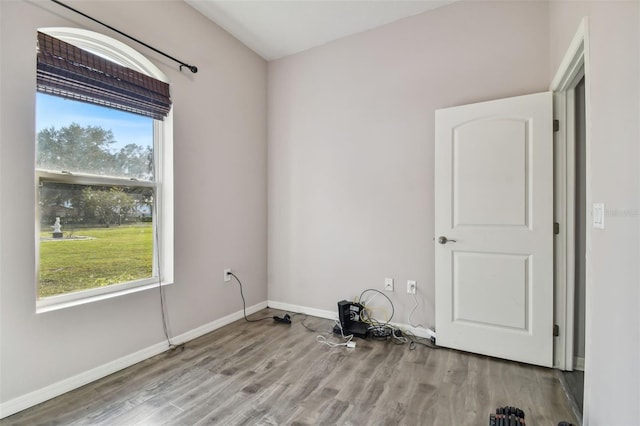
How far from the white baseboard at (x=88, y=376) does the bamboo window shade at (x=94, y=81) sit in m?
1.79

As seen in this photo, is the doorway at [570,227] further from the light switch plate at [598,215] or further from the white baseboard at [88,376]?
the white baseboard at [88,376]

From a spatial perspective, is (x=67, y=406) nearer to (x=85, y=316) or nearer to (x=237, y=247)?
(x=85, y=316)

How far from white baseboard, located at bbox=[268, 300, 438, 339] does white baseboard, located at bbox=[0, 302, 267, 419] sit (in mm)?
828

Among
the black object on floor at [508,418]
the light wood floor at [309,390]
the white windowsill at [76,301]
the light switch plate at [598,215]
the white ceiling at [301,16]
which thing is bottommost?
the light wood floor at [309,390]

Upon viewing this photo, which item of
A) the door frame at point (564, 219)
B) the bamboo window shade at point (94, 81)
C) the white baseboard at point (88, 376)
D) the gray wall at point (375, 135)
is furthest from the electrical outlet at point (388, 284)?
the bamboo window shade at point (94, 81)

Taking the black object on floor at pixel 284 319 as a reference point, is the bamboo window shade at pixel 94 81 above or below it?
above

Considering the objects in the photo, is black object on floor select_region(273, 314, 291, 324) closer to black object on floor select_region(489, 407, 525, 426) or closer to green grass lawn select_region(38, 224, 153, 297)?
green grass lawn select_region(38, 224, 153, 297)

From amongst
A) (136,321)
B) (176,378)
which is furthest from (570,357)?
(136,321)

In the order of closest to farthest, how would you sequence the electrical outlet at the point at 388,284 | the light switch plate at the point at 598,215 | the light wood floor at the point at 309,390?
1. the light switch plate at the point at 598,215
2. the light wood floor at the point at 309,390
3. the electrical outlet at the point at 388,284

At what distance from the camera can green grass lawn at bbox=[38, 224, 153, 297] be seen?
1938mm

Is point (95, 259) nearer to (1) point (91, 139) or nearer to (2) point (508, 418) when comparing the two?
(1) point (91, 139)

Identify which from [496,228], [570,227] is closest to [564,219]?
[570,227]

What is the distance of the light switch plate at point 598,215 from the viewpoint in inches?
52.2

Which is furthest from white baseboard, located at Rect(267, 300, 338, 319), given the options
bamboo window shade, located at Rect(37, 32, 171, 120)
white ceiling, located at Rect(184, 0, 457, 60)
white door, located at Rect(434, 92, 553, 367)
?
white ceiling, located at Rect(184, 0, 457, 60)
